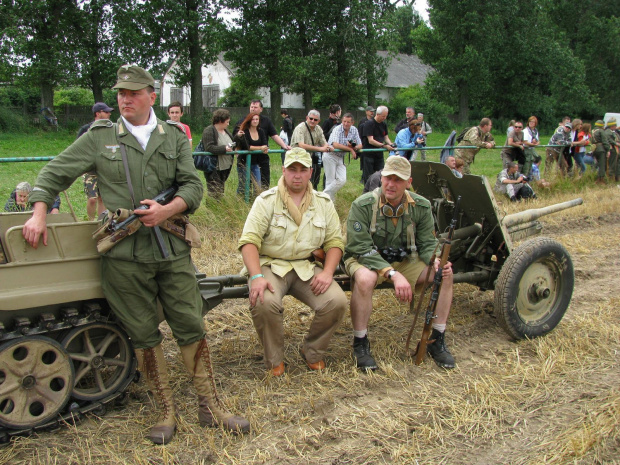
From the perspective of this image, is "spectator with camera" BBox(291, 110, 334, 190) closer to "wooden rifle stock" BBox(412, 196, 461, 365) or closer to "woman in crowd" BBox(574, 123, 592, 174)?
"wooden rifle stock" BBox(412, 196, 461, 365)

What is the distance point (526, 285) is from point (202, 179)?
6.39 m

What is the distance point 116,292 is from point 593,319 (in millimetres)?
4084

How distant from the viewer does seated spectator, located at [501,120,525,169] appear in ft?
40.4

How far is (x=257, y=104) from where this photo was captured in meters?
8.62

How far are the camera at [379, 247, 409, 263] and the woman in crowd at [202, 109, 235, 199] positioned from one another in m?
3.77

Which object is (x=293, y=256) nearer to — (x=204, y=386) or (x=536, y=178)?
(x=204, y=386)

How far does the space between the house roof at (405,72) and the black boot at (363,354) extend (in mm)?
45839

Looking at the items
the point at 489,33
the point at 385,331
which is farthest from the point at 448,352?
the point at 489,33

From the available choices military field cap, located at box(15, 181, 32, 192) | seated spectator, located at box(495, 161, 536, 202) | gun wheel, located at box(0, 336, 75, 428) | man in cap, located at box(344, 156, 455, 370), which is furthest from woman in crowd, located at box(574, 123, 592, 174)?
gun wheel, located at box(0, 336, 75, 428)

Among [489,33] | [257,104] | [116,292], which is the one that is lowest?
[116,292]

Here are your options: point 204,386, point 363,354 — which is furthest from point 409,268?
point 204,386

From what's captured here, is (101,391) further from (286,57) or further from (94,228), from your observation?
(286,57)

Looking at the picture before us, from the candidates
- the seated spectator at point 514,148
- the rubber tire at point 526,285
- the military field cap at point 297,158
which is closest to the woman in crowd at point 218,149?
the military field cap at point 297,158

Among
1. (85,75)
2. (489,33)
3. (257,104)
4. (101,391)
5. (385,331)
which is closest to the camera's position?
(101,391)
